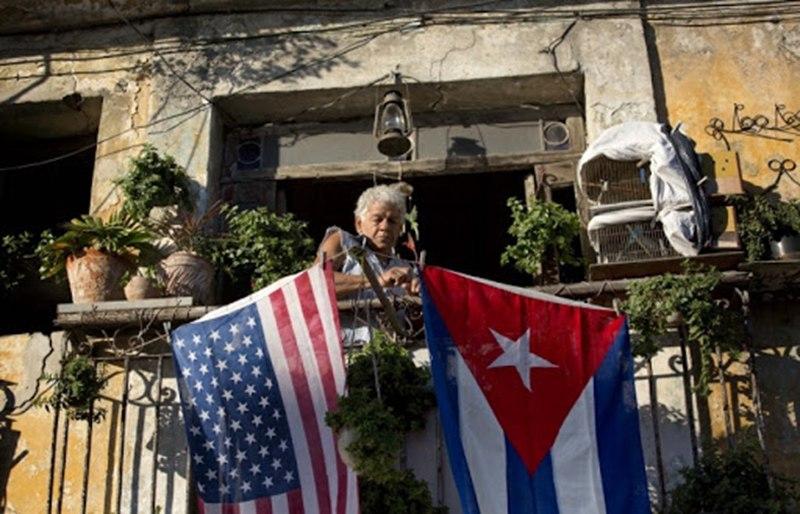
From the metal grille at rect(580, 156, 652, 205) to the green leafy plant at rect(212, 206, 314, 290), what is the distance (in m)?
2.02

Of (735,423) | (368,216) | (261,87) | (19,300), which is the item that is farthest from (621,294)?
(19,300)

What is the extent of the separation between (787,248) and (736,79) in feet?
5.68

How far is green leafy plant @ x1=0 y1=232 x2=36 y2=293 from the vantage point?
918cm

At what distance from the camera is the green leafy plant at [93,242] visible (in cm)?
804

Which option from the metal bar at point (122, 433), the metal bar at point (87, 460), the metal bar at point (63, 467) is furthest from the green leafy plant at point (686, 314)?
the metal bar at point (63, 467)

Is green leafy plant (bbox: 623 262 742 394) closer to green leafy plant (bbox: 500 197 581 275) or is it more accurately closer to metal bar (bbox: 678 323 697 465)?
metal bar (bbox: 678 323 697 465)

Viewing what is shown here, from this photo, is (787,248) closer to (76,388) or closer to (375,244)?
(375,244)

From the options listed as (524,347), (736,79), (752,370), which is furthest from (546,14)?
(524,347)

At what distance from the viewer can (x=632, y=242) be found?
793cm

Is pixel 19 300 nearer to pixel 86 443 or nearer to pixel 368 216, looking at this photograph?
pixel 86 443

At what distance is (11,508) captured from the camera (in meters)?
7.68

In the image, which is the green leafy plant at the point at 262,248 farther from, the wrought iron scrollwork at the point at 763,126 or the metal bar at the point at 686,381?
the wrought iron scrollwork at the point at 763,126

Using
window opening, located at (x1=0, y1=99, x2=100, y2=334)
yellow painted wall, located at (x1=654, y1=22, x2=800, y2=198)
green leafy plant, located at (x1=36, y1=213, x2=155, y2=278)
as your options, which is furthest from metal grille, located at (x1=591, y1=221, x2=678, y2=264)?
window opening, located at (x1=0, y1=99, x2=100, y2=334)

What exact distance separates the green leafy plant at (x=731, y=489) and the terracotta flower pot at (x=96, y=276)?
387 cm
